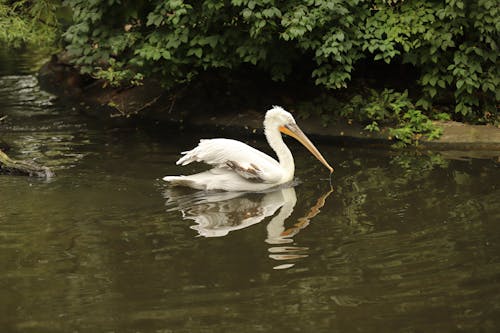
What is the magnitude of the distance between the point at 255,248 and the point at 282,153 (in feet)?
7.92

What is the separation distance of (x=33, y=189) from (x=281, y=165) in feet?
8.82

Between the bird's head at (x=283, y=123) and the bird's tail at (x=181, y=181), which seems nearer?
the bird's tail at (x=181, y=181)

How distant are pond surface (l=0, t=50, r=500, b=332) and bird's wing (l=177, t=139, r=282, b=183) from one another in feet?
0.75

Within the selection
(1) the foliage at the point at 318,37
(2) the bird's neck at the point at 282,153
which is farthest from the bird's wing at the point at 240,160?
(1) the foliage at the point at 318,37

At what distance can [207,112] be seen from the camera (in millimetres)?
12633

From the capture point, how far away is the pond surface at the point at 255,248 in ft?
17.6

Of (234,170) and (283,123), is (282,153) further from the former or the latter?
(234,170)

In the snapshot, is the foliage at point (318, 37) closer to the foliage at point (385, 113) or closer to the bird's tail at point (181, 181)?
the foliage at point (385, 113)

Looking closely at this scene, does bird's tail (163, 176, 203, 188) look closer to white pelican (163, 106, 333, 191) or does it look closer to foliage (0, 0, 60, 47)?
white pelican (163, 106, 333, 191)

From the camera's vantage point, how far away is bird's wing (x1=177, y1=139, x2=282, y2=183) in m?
8.57

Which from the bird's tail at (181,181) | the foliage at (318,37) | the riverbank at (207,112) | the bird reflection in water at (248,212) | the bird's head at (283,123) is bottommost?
Result: the bird reflection in water at (248,212)

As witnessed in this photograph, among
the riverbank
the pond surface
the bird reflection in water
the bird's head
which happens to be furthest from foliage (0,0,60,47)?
the bird reflection in water

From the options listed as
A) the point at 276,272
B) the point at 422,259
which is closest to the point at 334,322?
the point at 276,272

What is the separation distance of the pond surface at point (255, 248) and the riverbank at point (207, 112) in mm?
656
